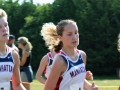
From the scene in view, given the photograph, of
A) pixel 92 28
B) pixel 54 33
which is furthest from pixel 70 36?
pixel 92 28

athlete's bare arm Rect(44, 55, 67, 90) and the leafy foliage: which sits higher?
athlete's bare arm Rect(44, 55, 67, 90)

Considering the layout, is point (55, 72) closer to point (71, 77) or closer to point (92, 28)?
point (71, 77)

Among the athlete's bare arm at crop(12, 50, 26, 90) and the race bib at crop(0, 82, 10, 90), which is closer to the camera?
the race bib at crop(0, 82, 10, 90)

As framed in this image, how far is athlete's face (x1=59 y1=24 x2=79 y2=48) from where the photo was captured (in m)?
4.43

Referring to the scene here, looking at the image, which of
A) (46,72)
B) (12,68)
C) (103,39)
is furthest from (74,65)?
(103,39)

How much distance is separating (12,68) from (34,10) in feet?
93.5

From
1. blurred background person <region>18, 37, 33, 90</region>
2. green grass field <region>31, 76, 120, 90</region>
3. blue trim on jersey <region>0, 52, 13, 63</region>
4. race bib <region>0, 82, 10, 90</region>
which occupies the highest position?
blue trim on jersey <region>0, 52, 13, 63</region>

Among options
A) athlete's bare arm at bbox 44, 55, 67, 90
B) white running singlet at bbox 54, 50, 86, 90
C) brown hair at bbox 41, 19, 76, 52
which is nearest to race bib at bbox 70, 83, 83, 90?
white running singlet at bbox 54, 50, 86, 90

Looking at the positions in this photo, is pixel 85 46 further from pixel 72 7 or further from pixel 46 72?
pixel 46 72

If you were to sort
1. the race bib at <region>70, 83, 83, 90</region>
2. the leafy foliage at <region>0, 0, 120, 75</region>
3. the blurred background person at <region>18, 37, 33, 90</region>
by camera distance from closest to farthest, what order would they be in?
the race bib at <region>70, 83, 83, 90</region>, the blurred background person at <region>18, 37, 33, 90</region>, the leafy foliage at <region>0, 0, 120, 75</region>

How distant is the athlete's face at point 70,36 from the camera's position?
14.5ft

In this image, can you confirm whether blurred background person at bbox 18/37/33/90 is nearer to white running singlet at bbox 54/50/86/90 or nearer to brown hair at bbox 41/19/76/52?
brown hair at bbox 41/19/76/52

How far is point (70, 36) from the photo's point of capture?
4.46 m

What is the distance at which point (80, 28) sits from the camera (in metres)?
27.5
